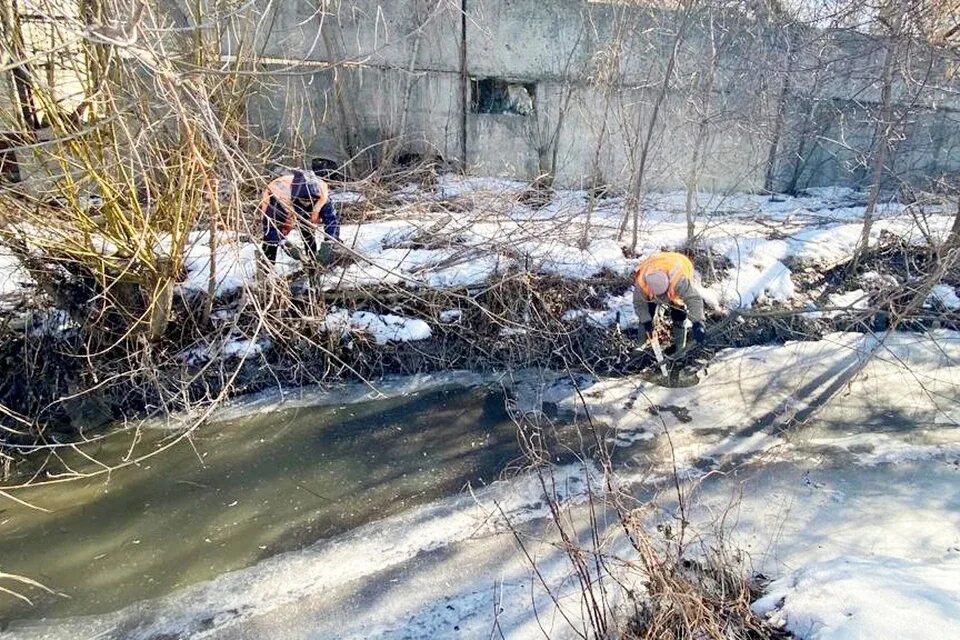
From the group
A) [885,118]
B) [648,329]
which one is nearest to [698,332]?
[648,329]

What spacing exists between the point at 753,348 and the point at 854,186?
6.04 meters

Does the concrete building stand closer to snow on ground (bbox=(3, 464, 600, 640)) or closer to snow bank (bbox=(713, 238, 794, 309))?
snow bank (bbox=(713, 238, 794, 309))

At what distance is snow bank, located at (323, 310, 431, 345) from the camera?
6777 millimetres

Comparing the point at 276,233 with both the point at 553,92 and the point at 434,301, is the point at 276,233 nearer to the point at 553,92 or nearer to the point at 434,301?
the point at 434,301

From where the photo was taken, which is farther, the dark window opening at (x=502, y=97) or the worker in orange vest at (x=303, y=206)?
the dark window opening at (x=502, y=97)

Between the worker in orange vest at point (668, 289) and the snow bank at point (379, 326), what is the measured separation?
2362 mm

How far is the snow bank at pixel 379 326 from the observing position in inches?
267

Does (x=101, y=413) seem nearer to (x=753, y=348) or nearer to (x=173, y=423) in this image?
(x=173, y=423)

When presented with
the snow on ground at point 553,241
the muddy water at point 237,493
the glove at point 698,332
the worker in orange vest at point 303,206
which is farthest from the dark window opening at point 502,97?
the muddy water at point 237,493

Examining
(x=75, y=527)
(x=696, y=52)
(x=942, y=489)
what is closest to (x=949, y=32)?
(x=696, y=52)

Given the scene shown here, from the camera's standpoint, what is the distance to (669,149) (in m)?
9.59

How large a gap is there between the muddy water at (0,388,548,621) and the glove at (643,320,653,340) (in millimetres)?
1727

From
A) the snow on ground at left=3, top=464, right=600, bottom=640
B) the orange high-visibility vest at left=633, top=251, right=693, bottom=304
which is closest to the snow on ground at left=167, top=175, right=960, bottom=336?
the orange high-visibility vest at left=633, top=251, right=693, bottom=304

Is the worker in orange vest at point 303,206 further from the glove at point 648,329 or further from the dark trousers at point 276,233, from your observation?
the glove at point 648,329
